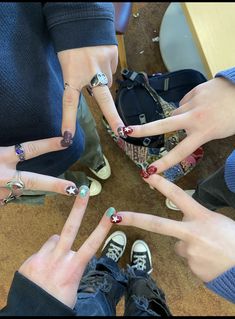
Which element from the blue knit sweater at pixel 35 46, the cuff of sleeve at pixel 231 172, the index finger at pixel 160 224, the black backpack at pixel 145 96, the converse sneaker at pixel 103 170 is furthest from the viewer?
the converse sneaker at pixel 103 170

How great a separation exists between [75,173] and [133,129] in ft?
2.13

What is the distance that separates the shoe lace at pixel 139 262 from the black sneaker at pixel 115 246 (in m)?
0.07

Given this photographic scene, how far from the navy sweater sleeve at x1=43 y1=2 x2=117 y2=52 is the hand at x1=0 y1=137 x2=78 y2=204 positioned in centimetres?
20

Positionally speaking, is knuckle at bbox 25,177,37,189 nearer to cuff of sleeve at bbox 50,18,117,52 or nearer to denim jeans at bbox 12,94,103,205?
denim jeans at bbox 12,94,103,205

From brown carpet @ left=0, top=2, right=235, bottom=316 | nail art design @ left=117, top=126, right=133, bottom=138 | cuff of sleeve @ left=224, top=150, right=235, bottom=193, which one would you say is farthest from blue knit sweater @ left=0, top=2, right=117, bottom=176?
brown carpet @ left=0, top=2, right=235, bottom=316

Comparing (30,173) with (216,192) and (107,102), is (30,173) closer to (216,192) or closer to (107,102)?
(107,102)

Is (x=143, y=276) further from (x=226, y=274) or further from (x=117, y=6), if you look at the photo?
(x=117, y=6)

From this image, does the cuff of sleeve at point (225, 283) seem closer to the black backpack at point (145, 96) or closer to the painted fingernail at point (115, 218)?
the painted fingernail at point (115, 218)

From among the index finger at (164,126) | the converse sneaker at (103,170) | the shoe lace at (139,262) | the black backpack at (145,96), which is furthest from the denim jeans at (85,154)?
the shoe lace at (139,262)

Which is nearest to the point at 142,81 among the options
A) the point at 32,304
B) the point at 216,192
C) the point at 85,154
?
the point at 85,154

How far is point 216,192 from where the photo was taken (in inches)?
38.9

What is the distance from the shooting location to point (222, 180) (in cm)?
95

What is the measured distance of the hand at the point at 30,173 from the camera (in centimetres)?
72

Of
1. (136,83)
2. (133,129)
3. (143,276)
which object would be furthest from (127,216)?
(136,83)
